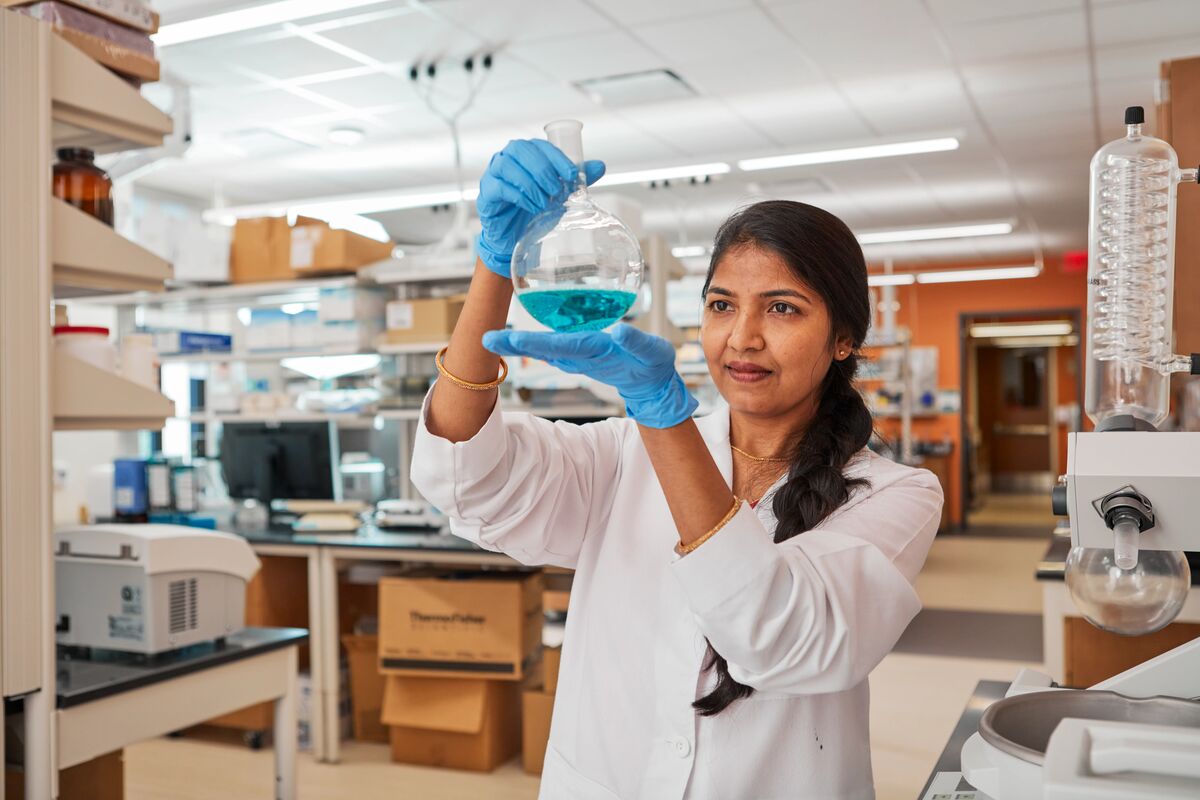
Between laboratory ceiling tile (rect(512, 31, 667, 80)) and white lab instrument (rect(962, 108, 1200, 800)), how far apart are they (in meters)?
3.63

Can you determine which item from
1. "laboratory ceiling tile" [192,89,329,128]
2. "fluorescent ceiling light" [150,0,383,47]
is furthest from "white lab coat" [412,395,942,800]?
"laboratory ceiling tile" [192,89,329,128]

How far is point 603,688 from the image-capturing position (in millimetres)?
1337

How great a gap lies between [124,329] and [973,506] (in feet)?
36.1

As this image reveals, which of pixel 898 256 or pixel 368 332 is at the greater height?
pixel 898 256

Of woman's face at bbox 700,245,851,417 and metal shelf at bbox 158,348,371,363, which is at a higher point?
metal shelf at bbox 158,348,371,363

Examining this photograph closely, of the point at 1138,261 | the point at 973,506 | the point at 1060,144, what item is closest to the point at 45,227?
the point at 1138,261

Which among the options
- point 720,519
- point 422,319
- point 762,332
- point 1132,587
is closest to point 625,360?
point 720,519

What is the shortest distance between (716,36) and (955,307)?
8530mm

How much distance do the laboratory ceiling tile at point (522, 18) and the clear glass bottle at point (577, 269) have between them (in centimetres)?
362

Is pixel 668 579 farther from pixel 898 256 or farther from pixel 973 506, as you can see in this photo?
pixel 973 506

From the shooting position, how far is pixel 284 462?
4742 millimetres

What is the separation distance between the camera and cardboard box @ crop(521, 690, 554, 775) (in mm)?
3566

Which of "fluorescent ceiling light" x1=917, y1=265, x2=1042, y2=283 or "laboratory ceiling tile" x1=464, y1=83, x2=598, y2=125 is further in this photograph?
"fluorescent ceiling light" x1=917, y1=265, x2=1042, y2=283

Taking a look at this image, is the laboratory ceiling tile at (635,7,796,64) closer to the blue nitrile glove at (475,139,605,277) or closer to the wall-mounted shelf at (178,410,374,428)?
the wall-mounted shelf at (178,410,374,428)
